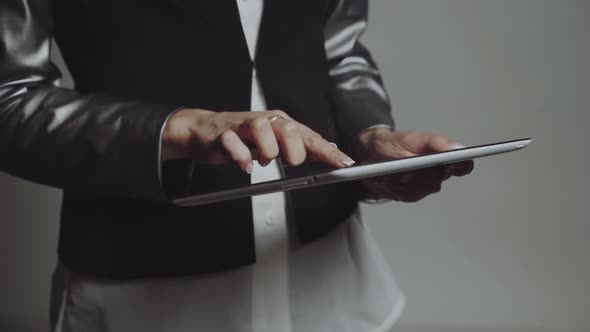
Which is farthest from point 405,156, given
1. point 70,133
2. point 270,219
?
point 70,133

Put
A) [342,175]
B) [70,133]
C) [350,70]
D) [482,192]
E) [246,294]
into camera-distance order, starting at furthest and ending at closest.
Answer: [482,192] < [350,70] < [246,294] < [70,133] < [342,175]

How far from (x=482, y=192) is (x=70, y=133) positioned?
1.01m

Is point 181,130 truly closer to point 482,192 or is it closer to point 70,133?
point 70,133

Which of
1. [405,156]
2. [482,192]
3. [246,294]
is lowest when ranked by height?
[482,192]

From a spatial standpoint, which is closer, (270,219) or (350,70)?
(270,219)

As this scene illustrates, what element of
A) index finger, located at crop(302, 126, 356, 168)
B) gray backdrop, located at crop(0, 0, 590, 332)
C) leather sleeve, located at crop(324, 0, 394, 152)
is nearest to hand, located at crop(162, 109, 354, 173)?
index finger, located at crop(302, 126, 356, 168)

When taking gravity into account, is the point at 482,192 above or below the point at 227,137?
below

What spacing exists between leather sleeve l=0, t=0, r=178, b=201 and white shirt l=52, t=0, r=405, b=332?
0.49 feet

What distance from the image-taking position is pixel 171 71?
57 centimetres

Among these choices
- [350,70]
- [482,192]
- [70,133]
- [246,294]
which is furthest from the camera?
[482,192]

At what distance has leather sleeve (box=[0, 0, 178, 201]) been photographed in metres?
0.47

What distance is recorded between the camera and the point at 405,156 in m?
0.58

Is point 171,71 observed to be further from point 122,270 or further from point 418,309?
point 418,309

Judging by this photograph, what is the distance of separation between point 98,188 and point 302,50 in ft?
0.89
